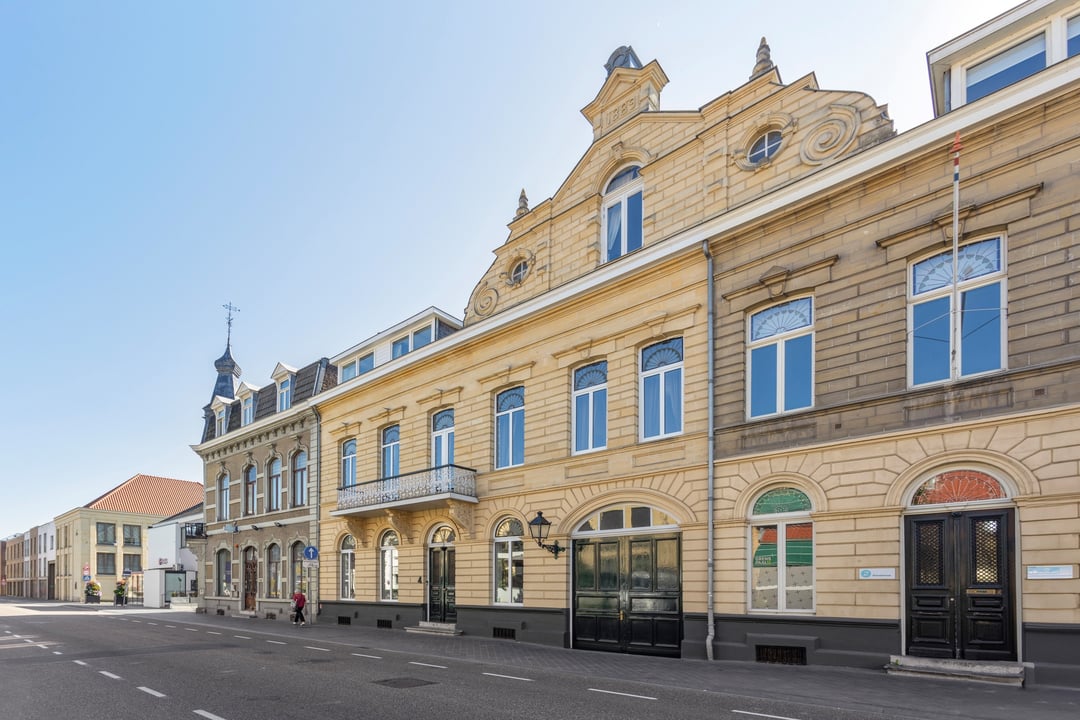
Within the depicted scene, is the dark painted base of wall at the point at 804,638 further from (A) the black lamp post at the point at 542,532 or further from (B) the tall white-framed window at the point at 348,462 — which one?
(B) the tall white-framed window at the point at 348,462

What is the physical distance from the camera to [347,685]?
11.7m

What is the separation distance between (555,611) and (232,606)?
73.1 feet

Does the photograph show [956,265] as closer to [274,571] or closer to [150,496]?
[274,571]

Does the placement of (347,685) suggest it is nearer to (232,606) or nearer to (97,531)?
(232,606)

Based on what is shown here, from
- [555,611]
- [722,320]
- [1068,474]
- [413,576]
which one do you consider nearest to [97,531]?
[413,576]

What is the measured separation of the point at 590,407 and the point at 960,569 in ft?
29.6

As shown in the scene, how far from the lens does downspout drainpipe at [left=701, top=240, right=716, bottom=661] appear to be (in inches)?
573

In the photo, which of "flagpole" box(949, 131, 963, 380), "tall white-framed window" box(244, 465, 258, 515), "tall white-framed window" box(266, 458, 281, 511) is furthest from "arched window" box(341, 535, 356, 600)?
"flagpole" box(949, 131, 963, 380)

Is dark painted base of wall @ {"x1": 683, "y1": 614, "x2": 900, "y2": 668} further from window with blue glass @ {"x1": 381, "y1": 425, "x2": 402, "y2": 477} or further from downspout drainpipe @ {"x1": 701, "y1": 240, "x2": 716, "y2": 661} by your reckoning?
window with blue glass @ {"x1": 381, "y1": 425, "x2": 402, "y2": 477}

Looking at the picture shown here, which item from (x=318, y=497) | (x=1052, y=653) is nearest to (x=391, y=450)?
(x=318, y=497)

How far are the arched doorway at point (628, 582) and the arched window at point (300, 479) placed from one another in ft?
51.8

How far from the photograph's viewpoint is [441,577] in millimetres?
22391

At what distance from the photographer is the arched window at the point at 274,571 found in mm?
30733

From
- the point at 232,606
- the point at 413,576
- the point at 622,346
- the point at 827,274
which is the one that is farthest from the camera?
the point at 232,606
